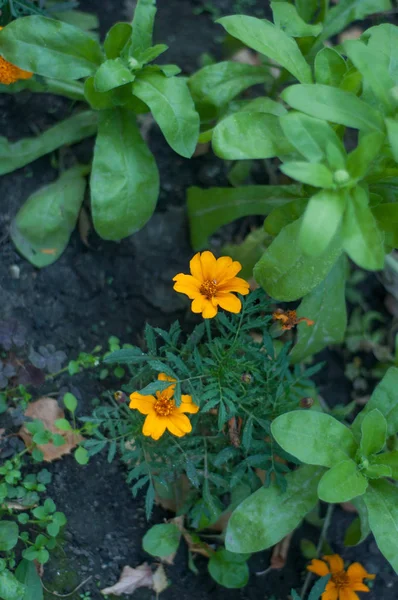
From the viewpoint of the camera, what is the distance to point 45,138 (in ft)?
7.39

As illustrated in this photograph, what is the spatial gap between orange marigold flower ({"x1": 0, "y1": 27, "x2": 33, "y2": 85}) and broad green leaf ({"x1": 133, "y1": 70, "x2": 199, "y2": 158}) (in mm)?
387

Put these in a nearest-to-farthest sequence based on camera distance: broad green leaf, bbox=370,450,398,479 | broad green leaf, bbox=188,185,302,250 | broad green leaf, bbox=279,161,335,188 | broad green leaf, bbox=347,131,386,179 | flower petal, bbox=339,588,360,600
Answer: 1. broad green leaf, bbox=279,161,335,188
2. broad green leaf, bbox=347,131,386,179
3. broad green leaf, bbox=370,450,398,479
4. flower petal, bbox=339,588,360,600
5. broad green leaf, bbox=188,185,302,250

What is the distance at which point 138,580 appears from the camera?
2018mm

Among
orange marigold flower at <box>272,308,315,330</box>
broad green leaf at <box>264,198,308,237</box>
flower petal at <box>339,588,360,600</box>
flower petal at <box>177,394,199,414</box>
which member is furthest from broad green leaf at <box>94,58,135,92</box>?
flower petal at <box>339,588,360,600</box>

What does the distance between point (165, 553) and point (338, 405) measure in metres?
0.83

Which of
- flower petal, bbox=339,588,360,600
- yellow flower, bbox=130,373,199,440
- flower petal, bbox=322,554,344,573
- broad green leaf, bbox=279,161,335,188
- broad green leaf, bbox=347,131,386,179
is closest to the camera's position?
broad green leaf, bbox=279,161,335,188

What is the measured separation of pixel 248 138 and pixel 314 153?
233 millimetres

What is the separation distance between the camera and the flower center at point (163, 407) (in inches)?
66.9

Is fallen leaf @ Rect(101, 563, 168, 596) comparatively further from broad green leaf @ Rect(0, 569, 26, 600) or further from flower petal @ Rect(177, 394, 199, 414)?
flower petal @ Rect(177, 394, 199, 414)

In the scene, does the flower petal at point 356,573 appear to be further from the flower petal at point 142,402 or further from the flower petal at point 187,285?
the flower petal at point 187,285

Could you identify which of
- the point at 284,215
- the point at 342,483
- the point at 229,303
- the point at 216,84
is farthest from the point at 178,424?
the point at 216,84

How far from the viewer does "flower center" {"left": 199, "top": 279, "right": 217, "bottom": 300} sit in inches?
68.6

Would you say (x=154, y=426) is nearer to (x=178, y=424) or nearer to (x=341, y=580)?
(x=178, y=424)

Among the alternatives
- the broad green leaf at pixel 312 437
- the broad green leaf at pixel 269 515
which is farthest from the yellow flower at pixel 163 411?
the broad green leaf at pixel 269 515
